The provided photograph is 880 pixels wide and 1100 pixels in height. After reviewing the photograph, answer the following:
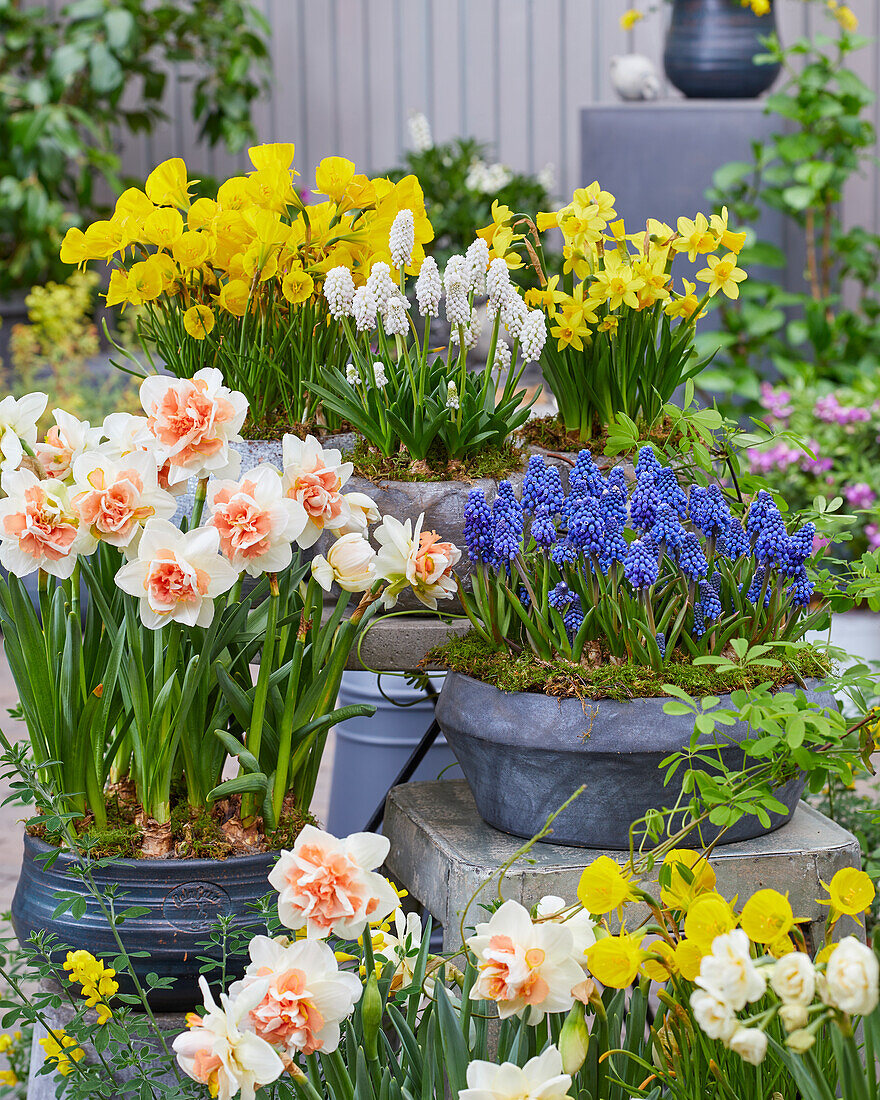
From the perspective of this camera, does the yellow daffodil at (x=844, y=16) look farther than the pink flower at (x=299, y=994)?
Yes

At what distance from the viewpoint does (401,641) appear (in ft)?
4.10

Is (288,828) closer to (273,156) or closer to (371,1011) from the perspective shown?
(371,1011)

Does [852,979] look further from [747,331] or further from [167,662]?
[747,331]

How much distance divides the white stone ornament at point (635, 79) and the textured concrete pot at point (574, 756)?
361cm

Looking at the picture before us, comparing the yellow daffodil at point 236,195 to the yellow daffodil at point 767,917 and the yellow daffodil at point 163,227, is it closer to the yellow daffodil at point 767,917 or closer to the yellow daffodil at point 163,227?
the yellow daffodil at point 163,227

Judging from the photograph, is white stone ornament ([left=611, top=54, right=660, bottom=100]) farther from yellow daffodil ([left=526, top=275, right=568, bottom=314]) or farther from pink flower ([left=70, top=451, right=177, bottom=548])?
pink flower ([left=70, top=451, right=177, bottom=548])

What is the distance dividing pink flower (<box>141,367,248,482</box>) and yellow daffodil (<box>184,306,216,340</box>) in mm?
316

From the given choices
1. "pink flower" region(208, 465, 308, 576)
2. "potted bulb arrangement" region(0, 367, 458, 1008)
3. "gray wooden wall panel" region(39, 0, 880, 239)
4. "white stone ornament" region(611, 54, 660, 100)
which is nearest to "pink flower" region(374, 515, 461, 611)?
"potted bulb arrangement" region(0, 367, 458, 1008)

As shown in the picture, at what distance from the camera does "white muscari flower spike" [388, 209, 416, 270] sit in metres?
1.20

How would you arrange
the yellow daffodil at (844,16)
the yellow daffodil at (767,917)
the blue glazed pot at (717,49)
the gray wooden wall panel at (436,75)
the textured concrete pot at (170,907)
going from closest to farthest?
the yellow daffodil at (767,917) < the textured concrete pot at (170,907) < the blue glazed pot at (717,49) < the yellow daffodil at (844,16) < the gray wooden wall panel at (436,75)

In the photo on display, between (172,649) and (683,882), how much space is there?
49cm

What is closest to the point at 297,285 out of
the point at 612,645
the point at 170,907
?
the point at 612,645

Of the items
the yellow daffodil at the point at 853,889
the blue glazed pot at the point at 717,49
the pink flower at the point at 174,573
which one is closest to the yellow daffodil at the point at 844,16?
the blue glazed pot at the point at 717,49

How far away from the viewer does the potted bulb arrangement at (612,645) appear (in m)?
1.04
